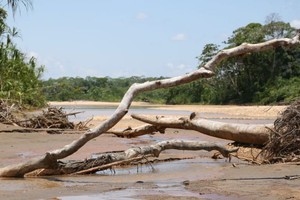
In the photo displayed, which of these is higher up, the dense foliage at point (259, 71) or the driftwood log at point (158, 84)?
the dense foliage at point (259, 71)

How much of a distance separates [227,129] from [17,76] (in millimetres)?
16985

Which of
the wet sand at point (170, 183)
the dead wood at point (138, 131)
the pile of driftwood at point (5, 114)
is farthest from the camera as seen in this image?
the pile of driftwood at point (5, 114)

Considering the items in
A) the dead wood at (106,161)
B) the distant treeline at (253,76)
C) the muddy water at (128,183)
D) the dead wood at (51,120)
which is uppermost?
the distant treeline at (253,76)

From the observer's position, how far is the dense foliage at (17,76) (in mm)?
23200

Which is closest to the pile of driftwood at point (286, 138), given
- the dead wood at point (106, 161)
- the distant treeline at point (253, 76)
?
the dead wood at point (106, 161)

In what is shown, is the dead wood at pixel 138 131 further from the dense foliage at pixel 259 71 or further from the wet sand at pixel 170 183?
the dense foliage at pixel 259 71

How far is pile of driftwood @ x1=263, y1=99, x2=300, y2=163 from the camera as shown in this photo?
9070 millimetres

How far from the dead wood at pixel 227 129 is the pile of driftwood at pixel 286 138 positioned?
48cm

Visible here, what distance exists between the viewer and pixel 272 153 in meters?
→ 9.33

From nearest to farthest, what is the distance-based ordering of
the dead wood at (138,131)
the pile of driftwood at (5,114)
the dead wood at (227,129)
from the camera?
the dead wood at (227,129) → the dead wood at (138,131) → the pile of driftwood at (5,114)

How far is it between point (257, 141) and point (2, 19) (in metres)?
16.9

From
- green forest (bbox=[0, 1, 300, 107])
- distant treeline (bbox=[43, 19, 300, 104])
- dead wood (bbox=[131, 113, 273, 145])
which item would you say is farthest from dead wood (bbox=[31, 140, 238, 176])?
distant treeline (bbox=[43, 19, 300, 104])

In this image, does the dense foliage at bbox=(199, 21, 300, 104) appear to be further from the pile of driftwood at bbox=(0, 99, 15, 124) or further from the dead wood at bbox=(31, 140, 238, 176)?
the dead wood at bbox=(31, 140, 238, 176)

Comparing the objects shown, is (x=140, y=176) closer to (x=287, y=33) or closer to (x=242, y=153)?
(x=242, y=153)
